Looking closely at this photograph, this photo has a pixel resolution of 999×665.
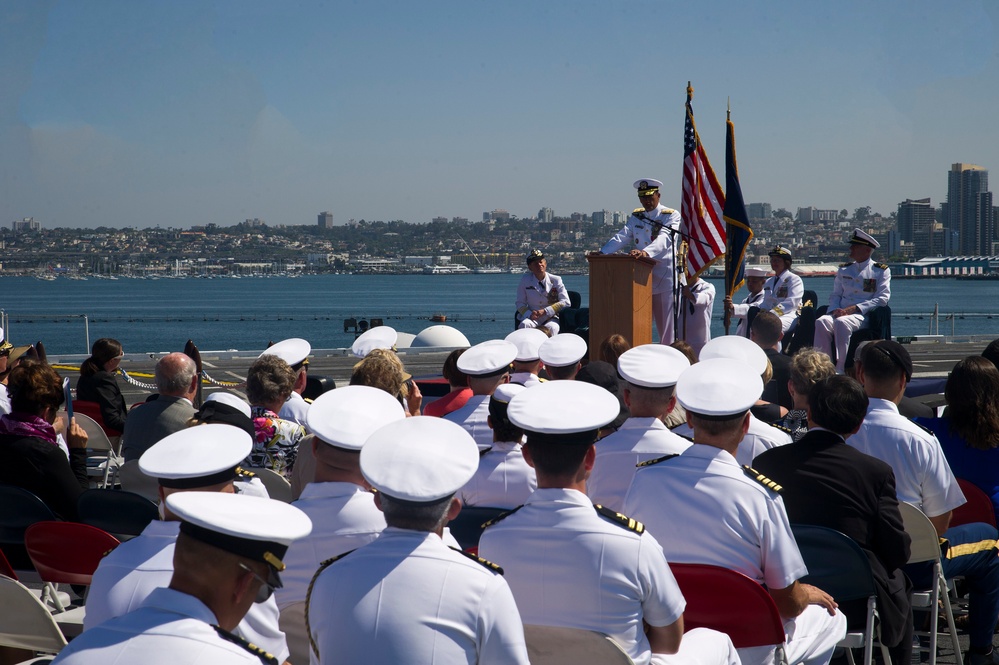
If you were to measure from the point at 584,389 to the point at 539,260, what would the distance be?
1039cm

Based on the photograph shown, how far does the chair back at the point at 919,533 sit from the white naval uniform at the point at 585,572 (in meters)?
1.68

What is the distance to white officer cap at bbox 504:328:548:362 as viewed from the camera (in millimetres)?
7523

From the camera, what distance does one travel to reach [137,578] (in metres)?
2.89

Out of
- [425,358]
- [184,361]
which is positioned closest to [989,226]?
[425,358]

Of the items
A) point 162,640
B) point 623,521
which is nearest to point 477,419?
point 623,521

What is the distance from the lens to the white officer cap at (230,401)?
508 centimetres

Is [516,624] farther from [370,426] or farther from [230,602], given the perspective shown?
[370,426]

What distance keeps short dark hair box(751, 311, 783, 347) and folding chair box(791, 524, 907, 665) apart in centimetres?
563

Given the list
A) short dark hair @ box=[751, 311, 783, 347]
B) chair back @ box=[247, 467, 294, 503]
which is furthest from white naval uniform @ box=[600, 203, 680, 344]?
chair back @ box=[247, 467, 294, 503]

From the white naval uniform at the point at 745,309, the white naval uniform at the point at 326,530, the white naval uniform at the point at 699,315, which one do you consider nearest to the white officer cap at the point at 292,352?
the white naval uniform at the point at 326,530

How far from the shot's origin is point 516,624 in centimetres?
256

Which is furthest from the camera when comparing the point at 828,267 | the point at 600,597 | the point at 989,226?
the point at 989,226

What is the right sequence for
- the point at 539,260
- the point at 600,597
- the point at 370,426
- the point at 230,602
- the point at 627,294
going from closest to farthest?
the point at 230,602
the point at 600,597
the point at 370,426
the point at 627,294
the point at 539,260

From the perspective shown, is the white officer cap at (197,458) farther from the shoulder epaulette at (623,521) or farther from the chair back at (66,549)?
the chair back at (66,549)
